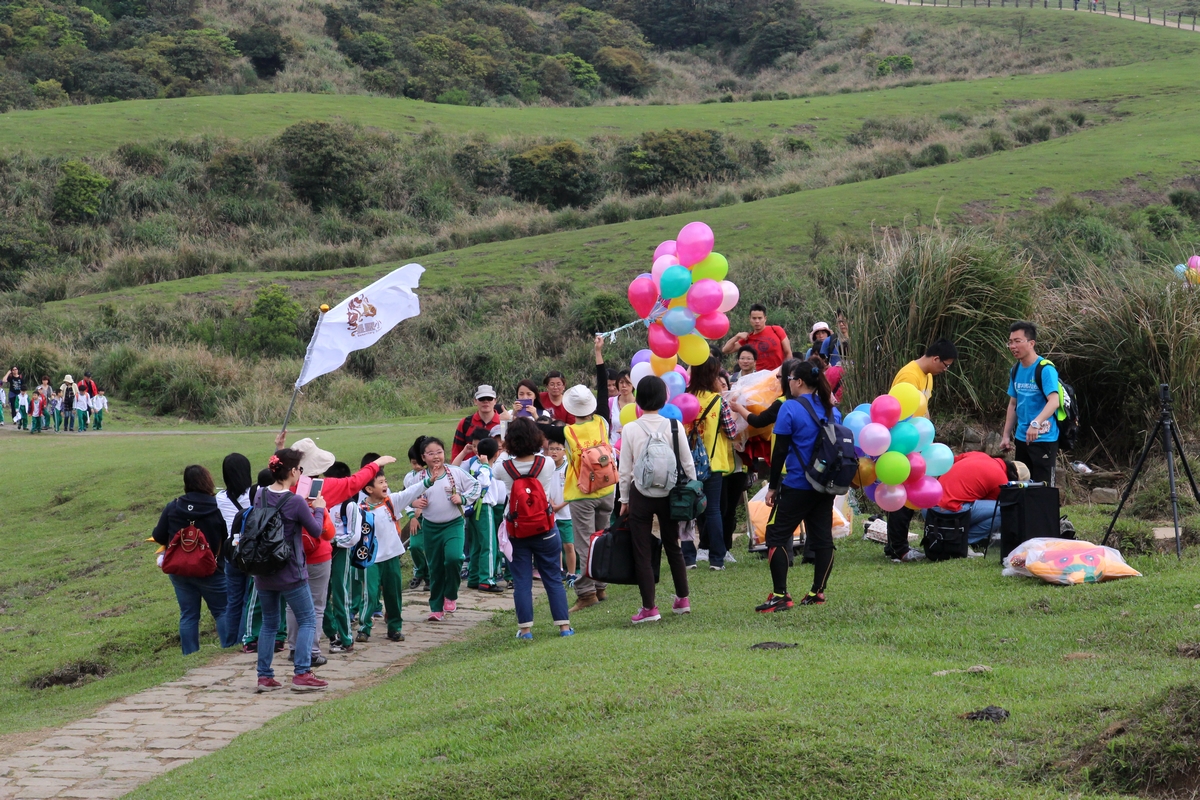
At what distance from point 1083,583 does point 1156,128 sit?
41836mm

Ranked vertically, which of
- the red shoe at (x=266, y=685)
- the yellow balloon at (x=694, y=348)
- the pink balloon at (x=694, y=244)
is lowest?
the red shoe at (x=266, y=685)

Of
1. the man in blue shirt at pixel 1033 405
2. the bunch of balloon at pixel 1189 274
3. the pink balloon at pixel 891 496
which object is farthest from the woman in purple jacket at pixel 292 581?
the bunch of balloon at pixel 1189 274

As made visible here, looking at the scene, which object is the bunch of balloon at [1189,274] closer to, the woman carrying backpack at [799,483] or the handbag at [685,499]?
the woman carrying backpack at [799,483]

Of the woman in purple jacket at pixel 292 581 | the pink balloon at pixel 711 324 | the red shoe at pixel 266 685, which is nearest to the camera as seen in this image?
the woman in purple jacket at pixel 292 581

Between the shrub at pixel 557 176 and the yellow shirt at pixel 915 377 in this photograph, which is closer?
the yellow shirt at pixel 915 377

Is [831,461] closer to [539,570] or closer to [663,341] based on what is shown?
[539,570]

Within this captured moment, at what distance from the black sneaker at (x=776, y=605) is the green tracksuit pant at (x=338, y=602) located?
3472mm

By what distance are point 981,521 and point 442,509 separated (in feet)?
15.6

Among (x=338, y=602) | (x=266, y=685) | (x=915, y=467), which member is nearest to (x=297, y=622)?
(x=266, y=685)

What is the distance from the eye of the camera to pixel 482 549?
38.7 feet

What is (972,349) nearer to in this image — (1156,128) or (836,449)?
(836,449)

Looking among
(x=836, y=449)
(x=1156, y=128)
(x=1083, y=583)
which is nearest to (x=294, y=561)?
(x=836, y=449)

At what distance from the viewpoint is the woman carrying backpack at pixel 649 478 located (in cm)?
807

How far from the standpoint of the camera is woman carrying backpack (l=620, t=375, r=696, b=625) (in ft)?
26.5
